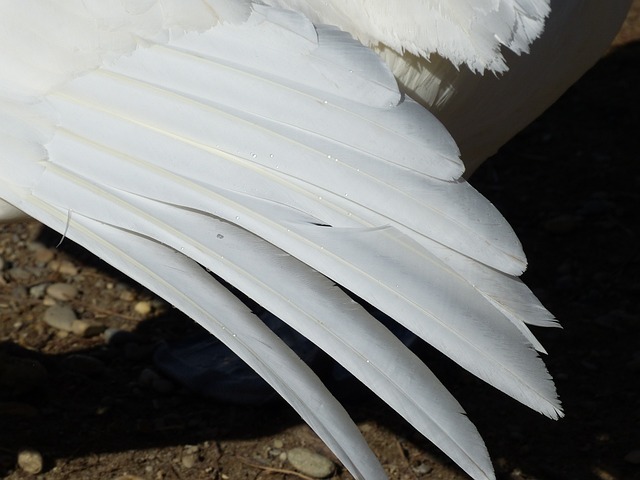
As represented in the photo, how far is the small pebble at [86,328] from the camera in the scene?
3.41 metres

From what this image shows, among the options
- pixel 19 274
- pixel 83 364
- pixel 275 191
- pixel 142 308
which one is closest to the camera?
pixel 275 191

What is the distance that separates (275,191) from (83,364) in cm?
150

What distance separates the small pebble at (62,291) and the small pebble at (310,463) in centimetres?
108

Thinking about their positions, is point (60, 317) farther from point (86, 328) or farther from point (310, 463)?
point (310, 463)

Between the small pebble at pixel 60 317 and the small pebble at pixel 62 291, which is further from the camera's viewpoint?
the small pebble at pixel 62 291

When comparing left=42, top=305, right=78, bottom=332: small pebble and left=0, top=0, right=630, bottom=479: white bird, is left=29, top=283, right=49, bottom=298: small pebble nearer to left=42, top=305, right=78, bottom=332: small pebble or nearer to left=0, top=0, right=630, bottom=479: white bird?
left=42, top=305, right=78, bottom=332: small pebble

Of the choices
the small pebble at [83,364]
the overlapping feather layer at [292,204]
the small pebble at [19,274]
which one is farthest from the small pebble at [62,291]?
the overlapping feather layer at [292,204]

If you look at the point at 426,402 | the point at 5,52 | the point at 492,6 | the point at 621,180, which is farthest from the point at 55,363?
the point at 621,180

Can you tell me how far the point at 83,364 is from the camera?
325 centimetres

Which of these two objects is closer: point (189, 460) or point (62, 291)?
point (189, 460)

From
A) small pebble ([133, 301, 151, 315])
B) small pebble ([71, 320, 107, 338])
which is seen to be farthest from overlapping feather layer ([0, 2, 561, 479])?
small pebble ([133, 301, 151, 315])

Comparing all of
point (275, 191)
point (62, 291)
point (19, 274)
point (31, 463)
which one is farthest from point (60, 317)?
point (275, 191)

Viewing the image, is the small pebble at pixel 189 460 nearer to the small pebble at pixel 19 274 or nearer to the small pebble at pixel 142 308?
the small pebble at pixel 142 308

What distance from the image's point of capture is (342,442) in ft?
6.82
